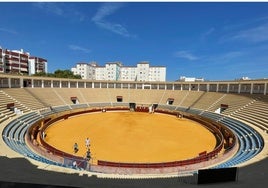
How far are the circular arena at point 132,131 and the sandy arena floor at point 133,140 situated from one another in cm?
11

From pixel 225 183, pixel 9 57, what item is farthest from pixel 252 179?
pixel 9 57

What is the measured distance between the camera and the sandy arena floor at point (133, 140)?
19.0m

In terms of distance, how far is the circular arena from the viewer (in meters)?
11.6

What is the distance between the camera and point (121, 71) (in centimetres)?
13500

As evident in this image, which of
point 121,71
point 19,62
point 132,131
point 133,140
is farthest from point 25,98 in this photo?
point 121,71

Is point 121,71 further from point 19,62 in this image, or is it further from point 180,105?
point 180,105

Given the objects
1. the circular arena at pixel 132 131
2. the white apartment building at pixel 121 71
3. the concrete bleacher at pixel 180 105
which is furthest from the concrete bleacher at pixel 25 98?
the white apartment building at pixel 121 71

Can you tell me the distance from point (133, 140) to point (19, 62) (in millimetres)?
81470

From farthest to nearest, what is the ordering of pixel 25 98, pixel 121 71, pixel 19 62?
1. pixel 121 71
2. pixel 19 62
3. pixel 25 98

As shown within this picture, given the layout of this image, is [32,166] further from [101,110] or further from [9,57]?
[9,57]

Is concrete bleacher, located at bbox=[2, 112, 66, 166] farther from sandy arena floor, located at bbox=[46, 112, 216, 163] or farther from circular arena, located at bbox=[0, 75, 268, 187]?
sandy arena floor, located at bbox=[46, 112, 216, 163]

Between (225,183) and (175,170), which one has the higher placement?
(225,183)

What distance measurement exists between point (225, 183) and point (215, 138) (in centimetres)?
1777

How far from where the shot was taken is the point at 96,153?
1922 centimetres
